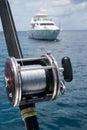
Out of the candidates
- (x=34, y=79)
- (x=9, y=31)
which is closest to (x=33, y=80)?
(x=34, y=79)

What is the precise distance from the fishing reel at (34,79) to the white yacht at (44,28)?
256 ft

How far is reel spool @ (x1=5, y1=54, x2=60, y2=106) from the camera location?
3.16 metres

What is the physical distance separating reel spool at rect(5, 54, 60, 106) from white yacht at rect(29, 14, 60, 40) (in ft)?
256

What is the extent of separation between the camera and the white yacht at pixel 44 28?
8178 cm

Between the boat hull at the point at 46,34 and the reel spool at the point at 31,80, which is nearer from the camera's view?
the reel spool at the point at 31,80

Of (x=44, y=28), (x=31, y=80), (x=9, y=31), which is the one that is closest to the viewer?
(x=31, y=80)

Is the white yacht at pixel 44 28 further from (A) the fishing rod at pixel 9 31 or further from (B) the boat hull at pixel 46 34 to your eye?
(A) the fishing rod at pixel 9 31

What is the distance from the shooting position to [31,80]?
318cm

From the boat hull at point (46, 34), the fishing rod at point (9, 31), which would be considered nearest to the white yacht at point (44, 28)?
the boat hull at point (46, 34)

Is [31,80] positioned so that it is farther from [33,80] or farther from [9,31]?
[9,31]

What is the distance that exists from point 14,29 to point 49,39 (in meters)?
86.4

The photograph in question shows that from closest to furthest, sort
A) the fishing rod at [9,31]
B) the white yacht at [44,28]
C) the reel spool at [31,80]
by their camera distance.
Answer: the reel spool at [31,80]
the fishing rod at [9,31]
the white yacht at [44,28]

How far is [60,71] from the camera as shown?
11.1 ft

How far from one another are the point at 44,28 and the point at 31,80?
258ft
